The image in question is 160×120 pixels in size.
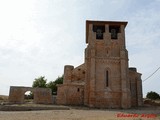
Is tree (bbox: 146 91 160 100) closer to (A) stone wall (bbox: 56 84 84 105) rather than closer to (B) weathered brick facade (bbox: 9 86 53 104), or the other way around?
(A) stone wall (bbox: 56 84 84 105)

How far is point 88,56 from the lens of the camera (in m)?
29.8

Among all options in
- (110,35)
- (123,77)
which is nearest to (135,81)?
(123,77)

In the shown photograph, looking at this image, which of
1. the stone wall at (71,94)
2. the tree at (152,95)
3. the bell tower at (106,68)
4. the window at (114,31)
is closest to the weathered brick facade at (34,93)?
the stone wall at (71,94)

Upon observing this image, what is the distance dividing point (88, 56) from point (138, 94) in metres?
10.2

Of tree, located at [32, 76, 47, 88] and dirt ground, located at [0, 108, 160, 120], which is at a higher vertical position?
tree, located at [32, 76, 47, 88]

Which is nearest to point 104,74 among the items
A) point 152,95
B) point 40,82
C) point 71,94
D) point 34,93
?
point 71,94

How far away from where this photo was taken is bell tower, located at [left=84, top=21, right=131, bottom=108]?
2842 centimetres

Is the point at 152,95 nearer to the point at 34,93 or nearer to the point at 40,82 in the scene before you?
the point at 40,82

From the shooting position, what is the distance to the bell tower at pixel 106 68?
93.2 feet

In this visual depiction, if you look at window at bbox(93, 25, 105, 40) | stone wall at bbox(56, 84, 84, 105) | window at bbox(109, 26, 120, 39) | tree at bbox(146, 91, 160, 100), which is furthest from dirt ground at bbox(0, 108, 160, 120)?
tree at bbox(146, 91, 160, 100)

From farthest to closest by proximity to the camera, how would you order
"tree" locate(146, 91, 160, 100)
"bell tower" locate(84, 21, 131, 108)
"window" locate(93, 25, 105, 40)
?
1. "tree" locate(146, 91, 160, 100)
2. "window" locate(93, 25, 105, 40)
3. "bell tower" locate(84, 21, 131, 108)

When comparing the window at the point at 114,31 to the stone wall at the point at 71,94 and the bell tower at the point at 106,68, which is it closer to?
the bell tower at the point at 106,68

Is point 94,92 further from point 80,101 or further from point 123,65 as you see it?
point 123,65

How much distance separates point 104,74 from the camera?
2936cm
